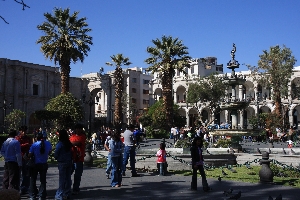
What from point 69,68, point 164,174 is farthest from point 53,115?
point 164,174

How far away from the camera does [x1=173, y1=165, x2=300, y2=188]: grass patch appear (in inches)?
403

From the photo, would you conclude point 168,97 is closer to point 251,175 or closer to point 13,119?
point 13,119

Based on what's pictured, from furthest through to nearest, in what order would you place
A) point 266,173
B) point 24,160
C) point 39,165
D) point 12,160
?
point 266,173 < point 24,160 < point 12,160 < point 39,165

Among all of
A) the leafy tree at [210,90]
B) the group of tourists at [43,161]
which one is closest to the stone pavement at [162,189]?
the group of tourists at [43,161]

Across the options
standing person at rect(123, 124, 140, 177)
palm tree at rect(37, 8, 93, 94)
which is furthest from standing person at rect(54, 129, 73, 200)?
palm tree at rect(37, 8, 93, 94)

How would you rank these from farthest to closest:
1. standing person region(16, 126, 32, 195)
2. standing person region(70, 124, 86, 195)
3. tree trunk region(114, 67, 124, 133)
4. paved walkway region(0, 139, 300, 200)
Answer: tree trunk region(114, 67, 124, 133)
standing person region(16, 126, 32, 195)
standing person region(70, 124, 86, 195)
paved walkway region(0, 139, 300, 200)

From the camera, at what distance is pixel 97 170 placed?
1292 cm

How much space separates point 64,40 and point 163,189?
25252 mm

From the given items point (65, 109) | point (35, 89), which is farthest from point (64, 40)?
point (35, 89)

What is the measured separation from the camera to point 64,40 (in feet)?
105

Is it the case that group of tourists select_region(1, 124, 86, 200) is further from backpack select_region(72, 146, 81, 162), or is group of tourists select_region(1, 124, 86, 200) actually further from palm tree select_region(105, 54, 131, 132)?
palm tree select_region(105, 54, 131, 132)

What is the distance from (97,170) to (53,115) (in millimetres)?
19815

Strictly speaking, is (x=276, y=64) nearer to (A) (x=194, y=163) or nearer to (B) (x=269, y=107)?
(B) (x=269, y=107)

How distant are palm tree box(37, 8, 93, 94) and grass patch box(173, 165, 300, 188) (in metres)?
22.1
